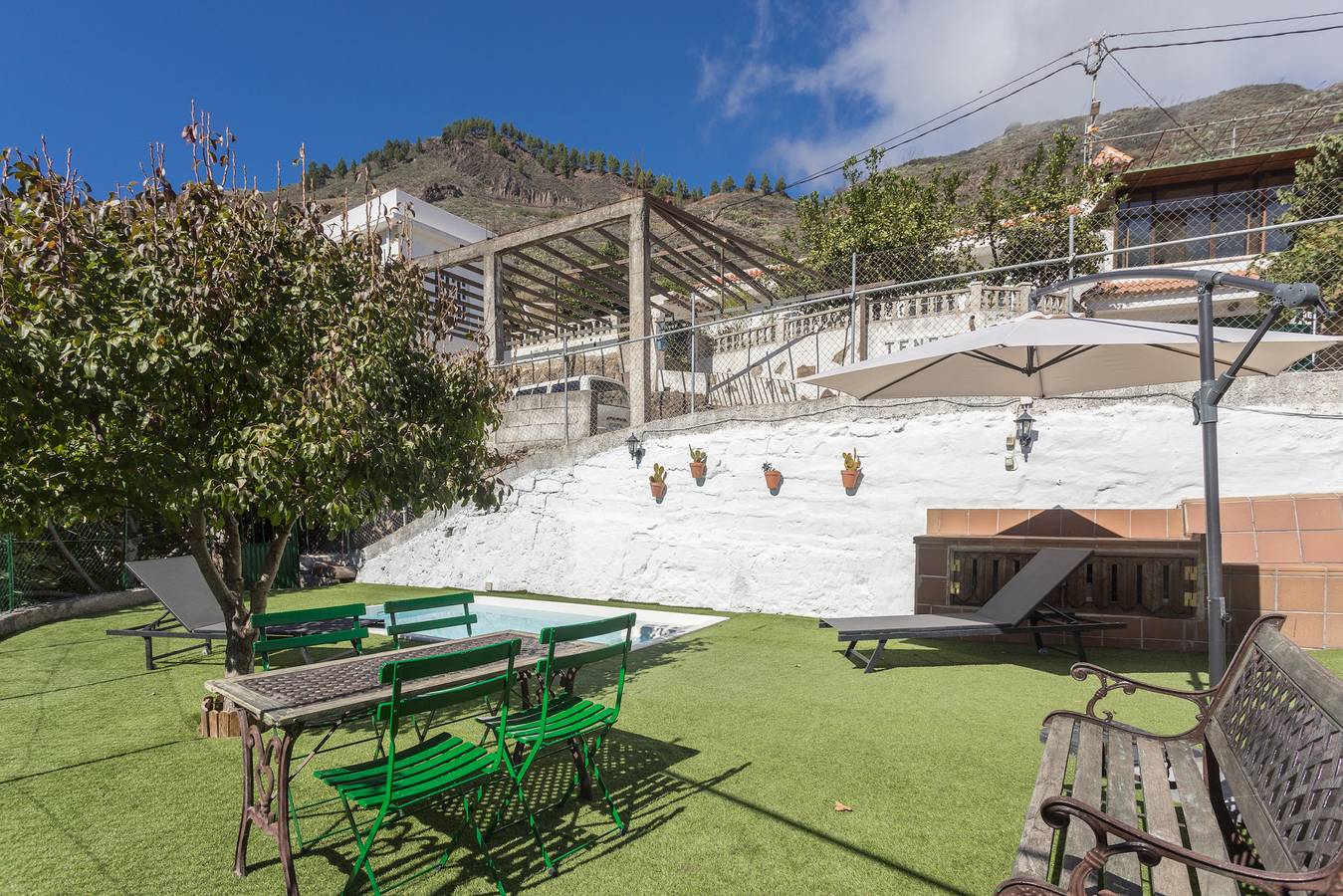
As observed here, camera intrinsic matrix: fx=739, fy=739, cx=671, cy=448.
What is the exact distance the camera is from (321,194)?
82062mm

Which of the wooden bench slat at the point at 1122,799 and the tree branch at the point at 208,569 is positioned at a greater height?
the tree branch at the point at 208,569

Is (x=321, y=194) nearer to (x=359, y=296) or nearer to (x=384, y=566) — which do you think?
(x=384, y=566)

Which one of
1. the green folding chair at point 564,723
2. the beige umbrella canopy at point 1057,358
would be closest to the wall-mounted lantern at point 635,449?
the beige umbrella canopy at point 1057,358

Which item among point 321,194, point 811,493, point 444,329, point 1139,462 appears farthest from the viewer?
point 321,194

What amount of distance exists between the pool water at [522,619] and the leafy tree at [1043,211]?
1474 centimetres

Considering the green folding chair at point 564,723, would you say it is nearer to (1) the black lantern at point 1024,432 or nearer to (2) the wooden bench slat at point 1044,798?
(2) the wooden bench slat at point 1044,798

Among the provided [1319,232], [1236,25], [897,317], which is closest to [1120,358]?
[897,317]

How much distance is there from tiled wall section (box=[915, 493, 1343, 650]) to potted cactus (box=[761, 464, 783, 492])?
6.59ft

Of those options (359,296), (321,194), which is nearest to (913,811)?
(359,296)

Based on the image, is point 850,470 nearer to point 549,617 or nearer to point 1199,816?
point 549,617

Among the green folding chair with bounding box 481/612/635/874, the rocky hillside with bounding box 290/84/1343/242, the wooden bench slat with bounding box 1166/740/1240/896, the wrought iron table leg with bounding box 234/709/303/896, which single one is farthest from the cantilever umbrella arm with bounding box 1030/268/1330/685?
the rocky hillside with bounding box 290/84/1343/242

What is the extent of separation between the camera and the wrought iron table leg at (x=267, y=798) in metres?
2.65

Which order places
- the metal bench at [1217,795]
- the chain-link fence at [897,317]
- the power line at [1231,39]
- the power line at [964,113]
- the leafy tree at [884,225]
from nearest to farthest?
the metal bench at [1217,795]
the chain-link fence at [897,317]
the power line at [1231,39]
the power line at [964,113]
the leafy tree at [884,225]

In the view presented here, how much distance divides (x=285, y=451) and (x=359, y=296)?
1.03 m
